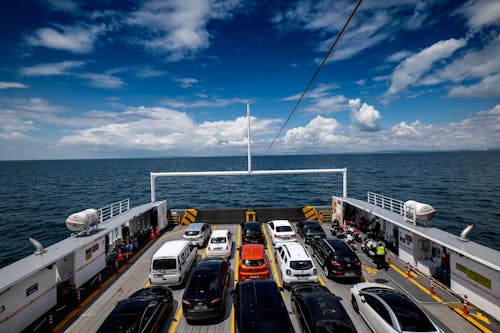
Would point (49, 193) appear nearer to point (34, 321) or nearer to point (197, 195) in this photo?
point (197, 195)

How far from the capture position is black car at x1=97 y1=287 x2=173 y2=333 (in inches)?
259

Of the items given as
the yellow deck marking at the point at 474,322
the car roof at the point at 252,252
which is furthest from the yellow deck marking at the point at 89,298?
the yellow deck marking at the point at 474,322

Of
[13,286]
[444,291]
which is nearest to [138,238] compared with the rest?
[13,286]

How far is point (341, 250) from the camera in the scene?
38.7 feet

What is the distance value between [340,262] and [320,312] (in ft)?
14.7

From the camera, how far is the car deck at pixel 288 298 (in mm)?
8438

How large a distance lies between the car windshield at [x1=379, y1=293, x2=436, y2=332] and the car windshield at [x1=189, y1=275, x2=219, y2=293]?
19.2 feet

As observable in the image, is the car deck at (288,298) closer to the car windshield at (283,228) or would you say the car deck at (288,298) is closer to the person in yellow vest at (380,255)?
the person in yellow vest at (380,255)

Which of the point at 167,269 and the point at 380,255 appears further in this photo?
the point at 380,255

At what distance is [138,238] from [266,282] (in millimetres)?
12564

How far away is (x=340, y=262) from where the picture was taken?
11.2m

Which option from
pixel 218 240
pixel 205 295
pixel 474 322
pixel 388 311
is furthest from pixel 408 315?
pixel 218 240

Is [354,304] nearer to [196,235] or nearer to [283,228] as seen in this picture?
[283,228]

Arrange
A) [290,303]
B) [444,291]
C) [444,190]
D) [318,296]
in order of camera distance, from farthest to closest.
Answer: [444,190] < [444,291] < [290,303] < [318,296]
